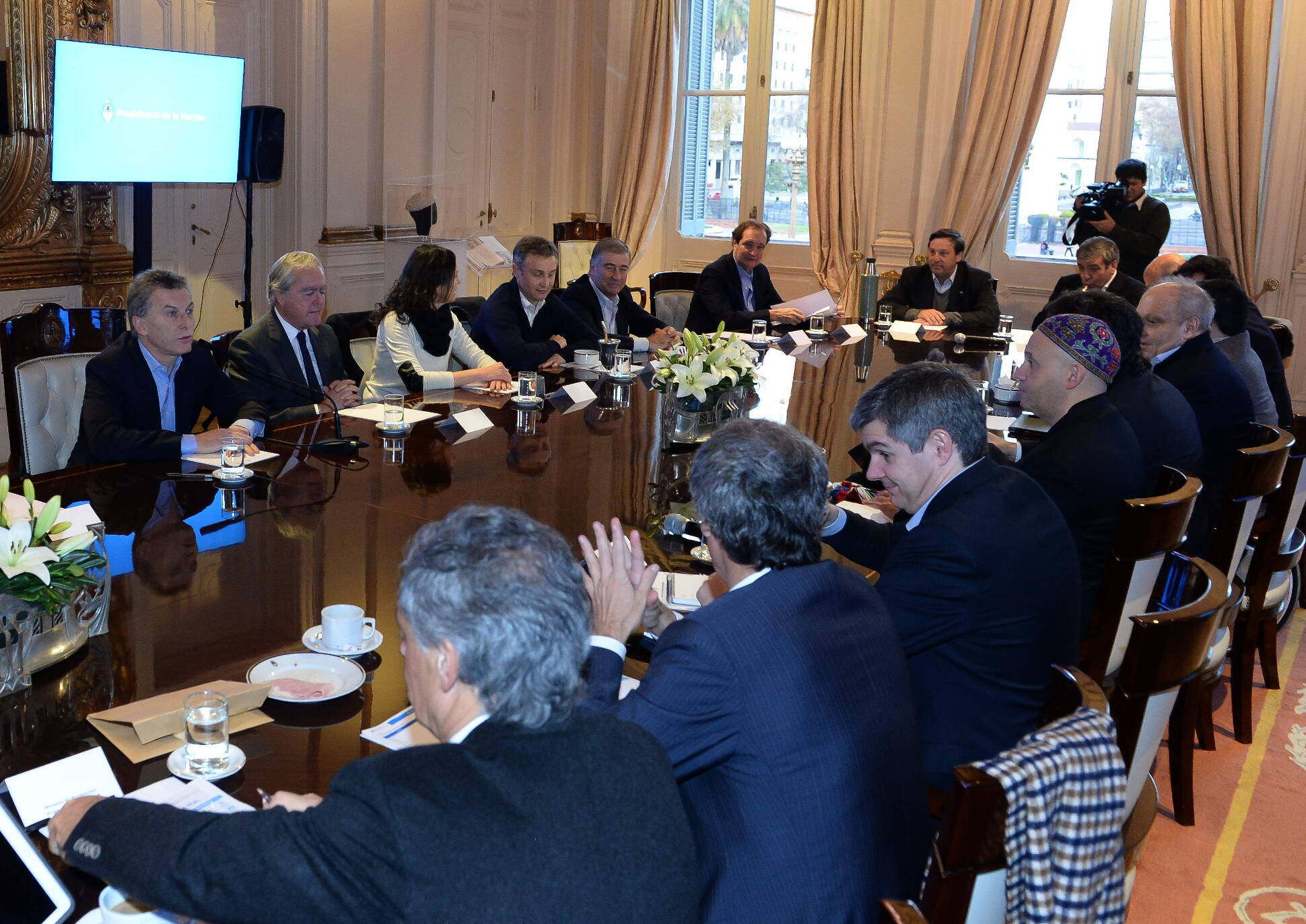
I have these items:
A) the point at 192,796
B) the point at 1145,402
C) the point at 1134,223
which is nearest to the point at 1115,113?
the point at 1134,223

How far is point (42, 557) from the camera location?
62.6 inches

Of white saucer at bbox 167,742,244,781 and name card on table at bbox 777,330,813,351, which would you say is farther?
name card on table at bbox 777,330,813,351

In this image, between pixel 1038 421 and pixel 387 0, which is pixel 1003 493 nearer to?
pixel 1038 421

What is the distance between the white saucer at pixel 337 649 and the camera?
5.85 feet

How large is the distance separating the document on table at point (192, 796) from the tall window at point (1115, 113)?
22.9 feet

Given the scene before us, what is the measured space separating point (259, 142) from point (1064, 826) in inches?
214

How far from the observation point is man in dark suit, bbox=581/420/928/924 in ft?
4.44

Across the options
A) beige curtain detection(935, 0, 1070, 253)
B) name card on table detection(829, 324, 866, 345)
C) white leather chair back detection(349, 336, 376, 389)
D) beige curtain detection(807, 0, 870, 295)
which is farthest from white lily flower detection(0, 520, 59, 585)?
beige curtain detection(807, 0, 870, 295)

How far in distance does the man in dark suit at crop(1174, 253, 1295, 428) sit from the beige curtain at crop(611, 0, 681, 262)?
4382 mm

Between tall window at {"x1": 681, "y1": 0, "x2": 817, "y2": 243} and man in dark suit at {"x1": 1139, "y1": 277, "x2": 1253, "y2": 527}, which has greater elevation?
tall window at {"x1": 681, "y1": 0, "x2": 817, "y2": 243}

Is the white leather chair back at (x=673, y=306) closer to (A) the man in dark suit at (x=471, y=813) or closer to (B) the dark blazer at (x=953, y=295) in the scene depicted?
(B) the dark blazer at (x=953, y=295)

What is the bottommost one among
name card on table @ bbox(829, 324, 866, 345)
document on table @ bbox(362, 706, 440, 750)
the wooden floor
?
the wooden floor

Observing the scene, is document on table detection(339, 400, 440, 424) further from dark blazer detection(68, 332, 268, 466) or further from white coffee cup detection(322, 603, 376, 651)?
white coffee cup detection(322, 603, 376, 651)

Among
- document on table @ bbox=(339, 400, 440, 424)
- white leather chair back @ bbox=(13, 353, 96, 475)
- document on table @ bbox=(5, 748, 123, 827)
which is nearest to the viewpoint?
document on table @ bbox=(5, 748, 123, 827)
